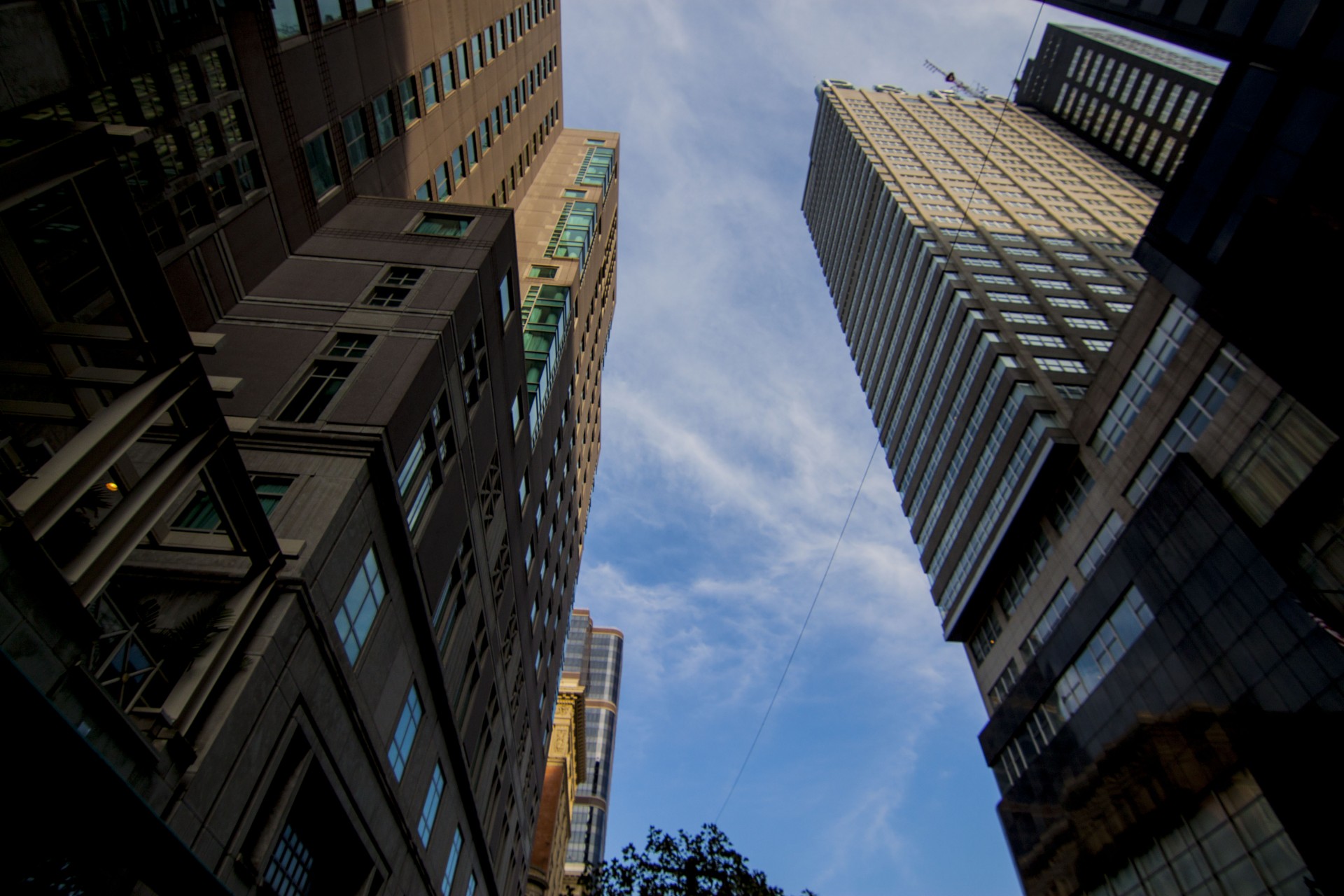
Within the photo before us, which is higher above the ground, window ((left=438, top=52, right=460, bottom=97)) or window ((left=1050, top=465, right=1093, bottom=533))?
window ((left=438, top=52, right=460, bottom=97))

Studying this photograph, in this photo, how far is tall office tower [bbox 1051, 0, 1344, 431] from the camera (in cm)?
2220

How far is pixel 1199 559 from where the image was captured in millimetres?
26750

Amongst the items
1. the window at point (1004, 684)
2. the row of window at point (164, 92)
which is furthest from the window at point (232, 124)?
the window at point (1004, 684)

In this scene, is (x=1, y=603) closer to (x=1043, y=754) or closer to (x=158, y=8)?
(x=158, y=8)

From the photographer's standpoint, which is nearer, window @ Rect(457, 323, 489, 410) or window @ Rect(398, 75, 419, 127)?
window @ Rect(457, 323, 489, 410)

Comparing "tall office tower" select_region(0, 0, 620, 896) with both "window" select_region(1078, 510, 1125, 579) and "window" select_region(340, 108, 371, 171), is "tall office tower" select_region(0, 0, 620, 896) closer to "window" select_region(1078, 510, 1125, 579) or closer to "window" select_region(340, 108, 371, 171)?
"window" select_region(340, 108, 371, 171)

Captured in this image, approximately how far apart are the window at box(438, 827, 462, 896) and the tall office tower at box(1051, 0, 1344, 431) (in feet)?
119

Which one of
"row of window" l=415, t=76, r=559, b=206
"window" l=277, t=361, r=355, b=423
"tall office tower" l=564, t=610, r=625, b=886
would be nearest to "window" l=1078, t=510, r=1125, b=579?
"window" l=277, t=361, r=355, b=423

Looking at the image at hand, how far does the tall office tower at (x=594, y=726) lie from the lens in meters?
139

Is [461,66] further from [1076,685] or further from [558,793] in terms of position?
[558,793]

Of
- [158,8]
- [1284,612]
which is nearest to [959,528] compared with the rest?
[1284,612]

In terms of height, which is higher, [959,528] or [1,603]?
[1,603]

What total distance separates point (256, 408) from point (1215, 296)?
1398 inches

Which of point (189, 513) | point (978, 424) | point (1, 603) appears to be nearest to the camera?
point (1, 603)
